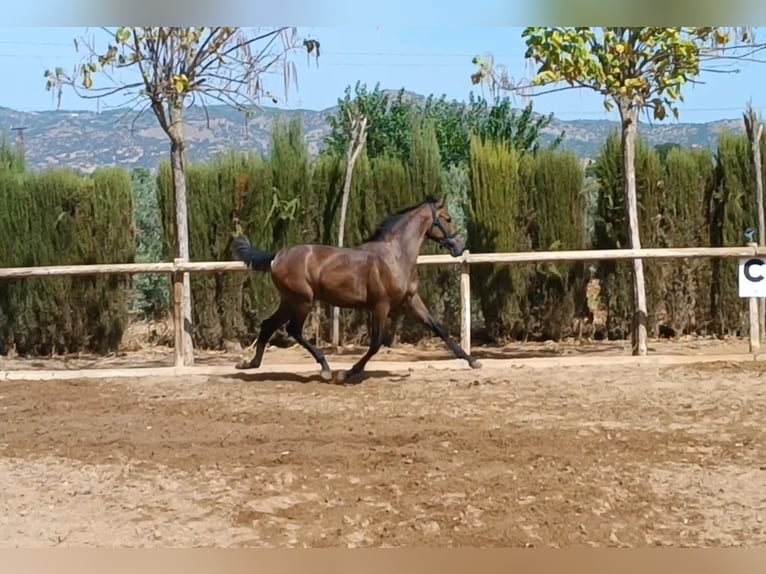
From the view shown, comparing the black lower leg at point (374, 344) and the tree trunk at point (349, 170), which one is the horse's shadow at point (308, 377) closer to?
the black lower leg at point (374, 344)

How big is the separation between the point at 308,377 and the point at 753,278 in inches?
162

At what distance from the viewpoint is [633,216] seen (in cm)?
883

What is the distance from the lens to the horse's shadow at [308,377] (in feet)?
24.4

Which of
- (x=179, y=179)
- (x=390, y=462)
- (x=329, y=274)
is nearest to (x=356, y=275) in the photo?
(x=329, y=274)

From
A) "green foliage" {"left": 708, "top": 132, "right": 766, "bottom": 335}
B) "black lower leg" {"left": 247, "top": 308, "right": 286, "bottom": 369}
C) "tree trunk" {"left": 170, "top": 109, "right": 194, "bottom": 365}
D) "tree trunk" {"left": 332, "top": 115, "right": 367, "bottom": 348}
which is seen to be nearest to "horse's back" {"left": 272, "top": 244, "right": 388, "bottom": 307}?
"black lower leg" {"left": 247, "top": 308, "right": 286, "bottom": 369}

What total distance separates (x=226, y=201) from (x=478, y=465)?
5.89 meters

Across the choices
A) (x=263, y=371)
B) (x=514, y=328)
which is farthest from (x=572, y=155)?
(x=263, y=371)

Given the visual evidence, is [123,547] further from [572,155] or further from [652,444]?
[572,155]

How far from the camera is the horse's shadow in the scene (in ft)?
24.4

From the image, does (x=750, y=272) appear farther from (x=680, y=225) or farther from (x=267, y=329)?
(x=267, y=329)

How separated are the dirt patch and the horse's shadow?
252 mm

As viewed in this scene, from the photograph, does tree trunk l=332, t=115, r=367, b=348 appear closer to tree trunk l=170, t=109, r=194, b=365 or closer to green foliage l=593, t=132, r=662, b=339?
tree trunk l=170, t=109, r=194, b=365

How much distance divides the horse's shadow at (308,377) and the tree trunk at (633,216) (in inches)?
98.3

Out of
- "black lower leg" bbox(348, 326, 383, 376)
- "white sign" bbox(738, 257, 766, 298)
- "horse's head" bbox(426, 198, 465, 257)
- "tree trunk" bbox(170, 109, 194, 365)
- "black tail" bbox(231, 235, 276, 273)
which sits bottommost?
"black lower leg" bbox(348, 326, 383, 376)
